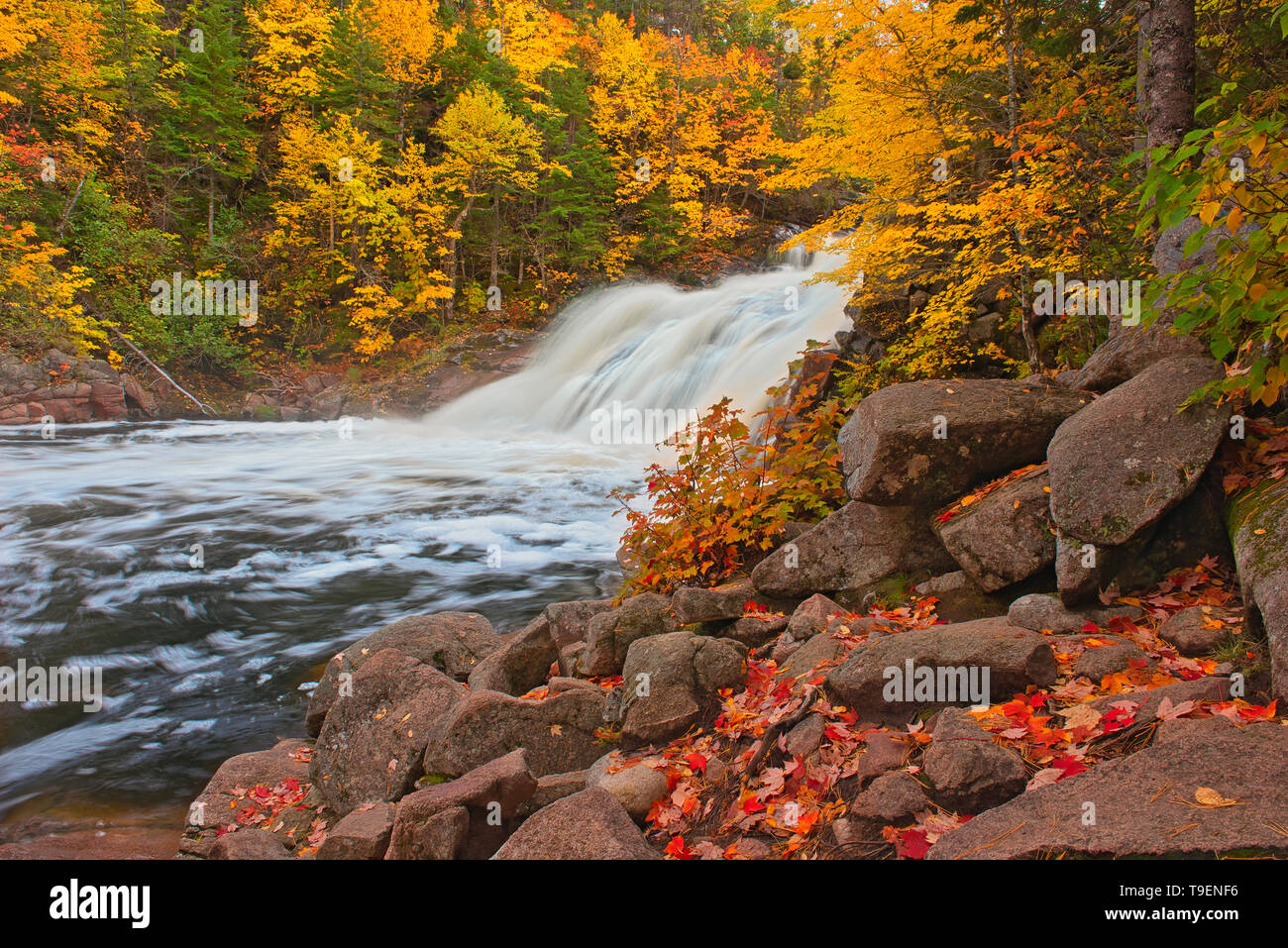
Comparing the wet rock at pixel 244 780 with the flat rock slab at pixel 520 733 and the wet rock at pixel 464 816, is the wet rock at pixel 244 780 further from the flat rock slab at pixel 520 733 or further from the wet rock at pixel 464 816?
the wet rock at pixel 464 816

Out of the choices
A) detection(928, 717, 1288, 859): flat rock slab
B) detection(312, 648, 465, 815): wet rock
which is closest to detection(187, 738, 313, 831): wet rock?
detection(312, 648, 465, 815): wet rock

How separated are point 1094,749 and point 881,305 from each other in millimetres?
9237

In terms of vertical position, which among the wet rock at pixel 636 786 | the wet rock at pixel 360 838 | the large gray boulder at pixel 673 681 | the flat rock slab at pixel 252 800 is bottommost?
the flat rock slab at pixel 252 800

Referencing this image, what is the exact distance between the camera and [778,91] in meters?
32.6

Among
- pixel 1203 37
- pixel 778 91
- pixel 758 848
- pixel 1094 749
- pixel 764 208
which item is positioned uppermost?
pixel 778 91

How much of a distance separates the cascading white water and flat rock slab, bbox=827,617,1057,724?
494 cm

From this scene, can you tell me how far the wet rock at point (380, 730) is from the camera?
14.4 ft

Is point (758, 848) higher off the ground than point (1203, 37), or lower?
lower

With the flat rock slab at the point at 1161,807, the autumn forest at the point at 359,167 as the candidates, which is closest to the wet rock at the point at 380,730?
the flat rock slab at the point at 1161,807

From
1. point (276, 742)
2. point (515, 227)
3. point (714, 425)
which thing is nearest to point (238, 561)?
point (276, 742)

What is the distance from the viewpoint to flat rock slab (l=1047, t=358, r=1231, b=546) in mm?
3725

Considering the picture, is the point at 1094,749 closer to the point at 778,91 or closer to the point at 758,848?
the point at 758,848

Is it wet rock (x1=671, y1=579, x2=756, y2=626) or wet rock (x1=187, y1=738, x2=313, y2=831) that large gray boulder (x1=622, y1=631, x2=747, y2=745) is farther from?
wet rock (x1=187, y1=738, x2=313, y2=831)

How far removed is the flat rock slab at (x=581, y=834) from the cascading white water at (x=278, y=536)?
3.71m
